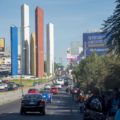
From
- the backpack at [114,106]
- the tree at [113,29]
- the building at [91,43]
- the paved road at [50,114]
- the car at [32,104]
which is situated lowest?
the paved road at [50,114]

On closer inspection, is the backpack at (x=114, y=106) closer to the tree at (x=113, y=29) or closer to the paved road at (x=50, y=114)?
the tree at (x=113, y=29)

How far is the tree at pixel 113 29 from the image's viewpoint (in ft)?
83.7

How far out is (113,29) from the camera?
25922 millimetres

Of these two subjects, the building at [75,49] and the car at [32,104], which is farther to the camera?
the building at [75,49]

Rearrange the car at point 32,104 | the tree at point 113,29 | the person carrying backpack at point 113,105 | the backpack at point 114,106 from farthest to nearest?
the car at point 32,104 → the tree at point 113,29 → the backpack at point 114,106 → the person carrying backpack at point 113,105

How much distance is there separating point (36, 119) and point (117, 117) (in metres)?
21.9

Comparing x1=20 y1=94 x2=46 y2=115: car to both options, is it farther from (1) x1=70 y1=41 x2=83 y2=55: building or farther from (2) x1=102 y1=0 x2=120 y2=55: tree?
(1) x1=70 y1=41 x2=83 y2=55: building

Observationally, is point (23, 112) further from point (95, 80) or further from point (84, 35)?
point (84, 35)

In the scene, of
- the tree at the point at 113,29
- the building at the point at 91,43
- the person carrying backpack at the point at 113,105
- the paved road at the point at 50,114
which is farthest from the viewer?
the building at the point at 91,43

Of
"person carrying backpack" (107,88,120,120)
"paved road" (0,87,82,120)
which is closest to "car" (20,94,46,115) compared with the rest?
"paved road" (0,87,82,120)

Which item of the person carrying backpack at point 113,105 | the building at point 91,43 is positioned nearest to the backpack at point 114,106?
the person carrying backpack at point 113,105

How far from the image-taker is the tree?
2550 centimetres

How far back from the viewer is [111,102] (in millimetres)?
19156

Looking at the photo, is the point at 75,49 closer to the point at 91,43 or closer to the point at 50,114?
the point at 91,43
